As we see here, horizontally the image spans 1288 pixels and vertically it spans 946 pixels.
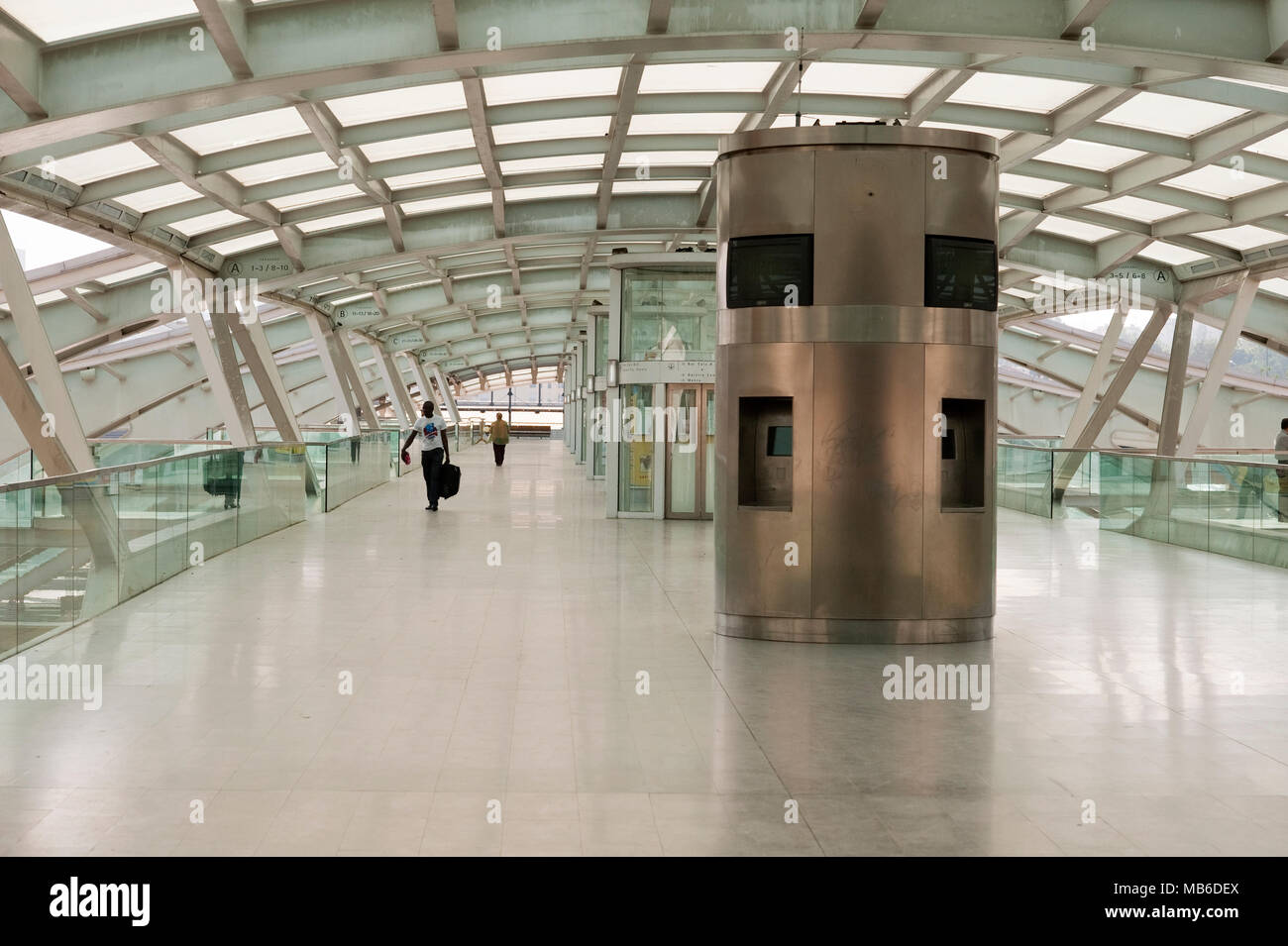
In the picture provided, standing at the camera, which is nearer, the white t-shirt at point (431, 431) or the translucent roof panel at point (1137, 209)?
the translucent roof panel at point (1137, 209)

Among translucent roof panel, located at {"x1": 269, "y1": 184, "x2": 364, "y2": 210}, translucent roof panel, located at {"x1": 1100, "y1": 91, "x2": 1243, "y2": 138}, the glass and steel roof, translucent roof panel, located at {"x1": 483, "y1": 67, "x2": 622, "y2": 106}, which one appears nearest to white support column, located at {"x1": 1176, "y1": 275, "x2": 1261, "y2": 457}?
the glass and steel roof

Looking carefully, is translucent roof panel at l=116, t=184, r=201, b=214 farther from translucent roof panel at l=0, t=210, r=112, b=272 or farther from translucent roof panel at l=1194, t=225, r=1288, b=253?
translucent roof panel at l=1194, t=225, r=1288, b=253

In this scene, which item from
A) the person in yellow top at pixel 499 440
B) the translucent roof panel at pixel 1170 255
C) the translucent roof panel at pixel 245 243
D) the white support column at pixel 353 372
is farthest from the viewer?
the person in yellow top at pixel 499 440

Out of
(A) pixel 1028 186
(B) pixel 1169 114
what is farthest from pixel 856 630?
(A) pixel 1028 186

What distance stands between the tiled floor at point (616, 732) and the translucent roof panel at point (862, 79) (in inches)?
262

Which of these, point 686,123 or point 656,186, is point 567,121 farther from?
point 656,186

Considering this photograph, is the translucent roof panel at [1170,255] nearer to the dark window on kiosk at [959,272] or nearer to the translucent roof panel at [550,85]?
the translucent roof panel at [550,85]

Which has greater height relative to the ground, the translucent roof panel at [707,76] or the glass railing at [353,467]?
the translucent roof panel at [707,76]

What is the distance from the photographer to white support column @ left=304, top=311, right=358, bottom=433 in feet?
114

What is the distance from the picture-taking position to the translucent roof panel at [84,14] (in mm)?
11555

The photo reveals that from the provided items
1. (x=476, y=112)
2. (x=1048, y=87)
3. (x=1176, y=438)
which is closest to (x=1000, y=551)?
(x=1048, y=87)

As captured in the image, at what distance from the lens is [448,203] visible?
918 inches

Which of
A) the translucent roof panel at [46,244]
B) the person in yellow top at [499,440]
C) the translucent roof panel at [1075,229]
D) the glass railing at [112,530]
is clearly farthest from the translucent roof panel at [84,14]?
the person in yellow top at [499,440]

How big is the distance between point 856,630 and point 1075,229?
17.0 metres
